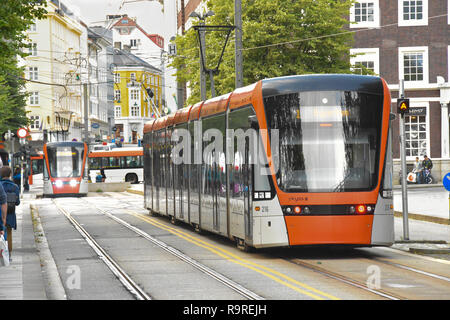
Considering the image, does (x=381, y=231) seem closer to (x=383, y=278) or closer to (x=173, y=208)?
→ (x=383, y=278)

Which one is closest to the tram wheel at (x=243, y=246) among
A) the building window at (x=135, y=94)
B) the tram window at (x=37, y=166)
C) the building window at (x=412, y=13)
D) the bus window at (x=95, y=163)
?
the building window at (x=412, y=13)

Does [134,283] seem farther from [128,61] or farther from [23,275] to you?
[128,61]

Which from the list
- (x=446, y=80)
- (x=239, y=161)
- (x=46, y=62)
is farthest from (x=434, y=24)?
(x=46, y=62)

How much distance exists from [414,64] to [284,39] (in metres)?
9.78

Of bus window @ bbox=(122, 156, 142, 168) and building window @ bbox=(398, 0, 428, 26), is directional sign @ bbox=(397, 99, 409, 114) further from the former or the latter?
bus window @ bbox=(122, 156, 142, 168)

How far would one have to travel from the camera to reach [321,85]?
1683cm

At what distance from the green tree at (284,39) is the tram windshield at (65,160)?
9332 mm

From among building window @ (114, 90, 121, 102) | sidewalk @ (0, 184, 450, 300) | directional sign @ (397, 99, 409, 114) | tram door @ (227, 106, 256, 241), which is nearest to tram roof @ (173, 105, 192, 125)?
sidewalk @ (0, 184, 450, 300)

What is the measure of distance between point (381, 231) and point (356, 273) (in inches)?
99.5

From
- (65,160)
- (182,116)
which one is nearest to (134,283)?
(182,116)

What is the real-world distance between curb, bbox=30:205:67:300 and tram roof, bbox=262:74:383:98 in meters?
4.54

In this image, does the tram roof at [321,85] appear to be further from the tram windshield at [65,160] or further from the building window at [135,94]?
the building window at [135,94]

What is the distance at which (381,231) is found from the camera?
55.1 ft

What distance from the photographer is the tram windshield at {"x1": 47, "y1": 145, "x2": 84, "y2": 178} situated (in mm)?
51844
